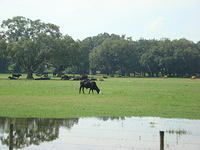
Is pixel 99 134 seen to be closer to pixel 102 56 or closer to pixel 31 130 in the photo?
pixel 31 130

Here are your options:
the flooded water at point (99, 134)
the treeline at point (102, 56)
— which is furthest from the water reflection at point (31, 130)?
the treeline at point (102, 56)

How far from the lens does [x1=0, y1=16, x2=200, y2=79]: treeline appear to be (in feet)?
290

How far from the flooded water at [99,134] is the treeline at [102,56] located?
66.4m

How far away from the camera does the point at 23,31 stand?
9125cm

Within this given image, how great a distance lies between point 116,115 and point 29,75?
221 feet

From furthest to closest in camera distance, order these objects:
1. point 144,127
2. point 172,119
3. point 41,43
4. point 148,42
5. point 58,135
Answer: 1. point 148,42
2. point 41,43
3. point 172,119
4. point 144,127
5. point 58,135

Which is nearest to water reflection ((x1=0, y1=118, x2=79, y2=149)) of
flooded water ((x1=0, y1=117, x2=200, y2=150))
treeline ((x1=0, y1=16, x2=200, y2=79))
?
flooded water ((x1=0, y1=117, x2=200, y2=150))

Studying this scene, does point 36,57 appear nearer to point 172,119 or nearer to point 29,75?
point 29,75

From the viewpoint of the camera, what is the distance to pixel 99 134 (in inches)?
696

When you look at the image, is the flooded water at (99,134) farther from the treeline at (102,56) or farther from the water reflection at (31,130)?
the treeline at (102,56)

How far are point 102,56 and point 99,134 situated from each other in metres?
120

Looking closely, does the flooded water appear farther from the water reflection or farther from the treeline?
the treeline

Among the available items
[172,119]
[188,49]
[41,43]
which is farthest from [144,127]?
[188,49]

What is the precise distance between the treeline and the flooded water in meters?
66.4
